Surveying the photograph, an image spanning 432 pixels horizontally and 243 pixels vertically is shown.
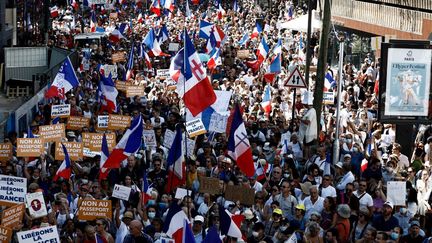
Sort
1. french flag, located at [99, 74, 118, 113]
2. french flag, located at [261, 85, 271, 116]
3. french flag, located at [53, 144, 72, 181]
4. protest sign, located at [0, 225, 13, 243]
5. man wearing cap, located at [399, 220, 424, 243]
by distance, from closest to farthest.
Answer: protest sign, located at [0, 225, 13, 243], man wearing cap, located at [399, 220, 424, 243], french flag, located at [53, 144, 72, 181], french flag, located at [99, 74, 118, 113], french flag, located at [261, 85, 271, 116]

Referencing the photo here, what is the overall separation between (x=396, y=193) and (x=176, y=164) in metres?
2.95

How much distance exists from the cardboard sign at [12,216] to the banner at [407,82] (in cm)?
868

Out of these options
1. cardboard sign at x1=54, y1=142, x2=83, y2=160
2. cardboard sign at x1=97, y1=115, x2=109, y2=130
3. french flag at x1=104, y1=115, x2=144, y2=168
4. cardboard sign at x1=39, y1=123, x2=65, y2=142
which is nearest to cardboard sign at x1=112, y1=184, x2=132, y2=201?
french flag at x1=104, y1=115, x2=144, y2=168

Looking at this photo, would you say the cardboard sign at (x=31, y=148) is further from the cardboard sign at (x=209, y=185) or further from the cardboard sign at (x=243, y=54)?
the cardboard sign at (x=243, y=54)

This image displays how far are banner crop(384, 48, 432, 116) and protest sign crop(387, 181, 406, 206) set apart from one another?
5.59 meters

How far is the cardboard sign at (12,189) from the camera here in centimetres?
1484

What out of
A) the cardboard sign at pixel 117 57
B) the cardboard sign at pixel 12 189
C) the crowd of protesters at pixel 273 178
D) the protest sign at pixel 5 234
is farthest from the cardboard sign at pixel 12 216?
the cardboard sign at pixel 117 57

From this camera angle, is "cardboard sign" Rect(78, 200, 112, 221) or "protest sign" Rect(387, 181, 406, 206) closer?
"cardboard sign" Rect(78, 200, 112, 221)

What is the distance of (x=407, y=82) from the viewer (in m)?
20.3

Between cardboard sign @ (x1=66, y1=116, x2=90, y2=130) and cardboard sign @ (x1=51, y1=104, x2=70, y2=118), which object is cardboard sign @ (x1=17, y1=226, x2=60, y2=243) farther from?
cardboard sign @ (x1=51, y1=104, x2=70, y2=118)

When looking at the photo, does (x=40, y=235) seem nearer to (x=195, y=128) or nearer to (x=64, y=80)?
(x=195, y=128)

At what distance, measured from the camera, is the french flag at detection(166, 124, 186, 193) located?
14.6 metres

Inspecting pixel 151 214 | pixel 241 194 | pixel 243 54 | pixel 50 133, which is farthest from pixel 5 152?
pixel 243 54

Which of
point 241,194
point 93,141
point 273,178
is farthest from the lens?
point 93,141
